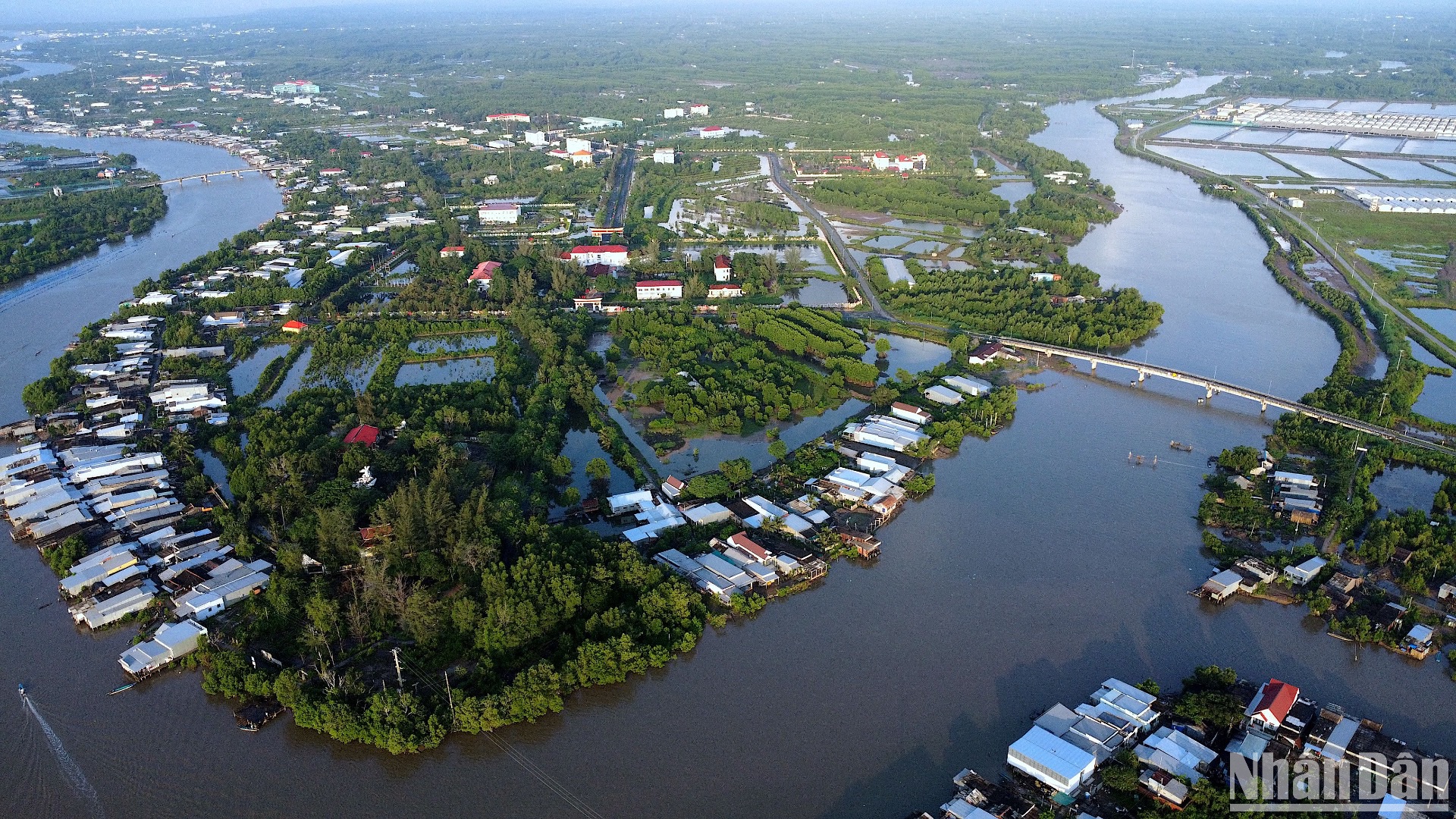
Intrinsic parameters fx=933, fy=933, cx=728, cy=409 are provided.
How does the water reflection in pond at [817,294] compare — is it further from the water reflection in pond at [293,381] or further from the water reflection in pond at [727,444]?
the water reflection in pond at [293,381]

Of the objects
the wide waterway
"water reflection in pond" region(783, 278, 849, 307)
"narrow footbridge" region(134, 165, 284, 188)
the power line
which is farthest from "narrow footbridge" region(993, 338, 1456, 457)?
"narrow footbridge" region(134, 165, 284, 188)

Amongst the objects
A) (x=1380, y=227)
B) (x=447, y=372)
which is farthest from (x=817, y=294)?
(x=1380, y=227)

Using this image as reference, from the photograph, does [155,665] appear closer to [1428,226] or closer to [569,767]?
[569,767]

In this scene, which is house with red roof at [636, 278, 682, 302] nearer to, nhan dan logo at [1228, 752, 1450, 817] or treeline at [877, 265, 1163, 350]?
treeline at [877, 265, 1163, 350]

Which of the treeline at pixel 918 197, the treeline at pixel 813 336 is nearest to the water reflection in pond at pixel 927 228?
the treeline at pixel 918 197

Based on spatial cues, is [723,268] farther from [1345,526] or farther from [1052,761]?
[1052,761]

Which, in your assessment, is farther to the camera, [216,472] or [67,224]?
[67,224]

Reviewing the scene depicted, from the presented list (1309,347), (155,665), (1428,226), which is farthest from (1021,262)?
(155,665)
